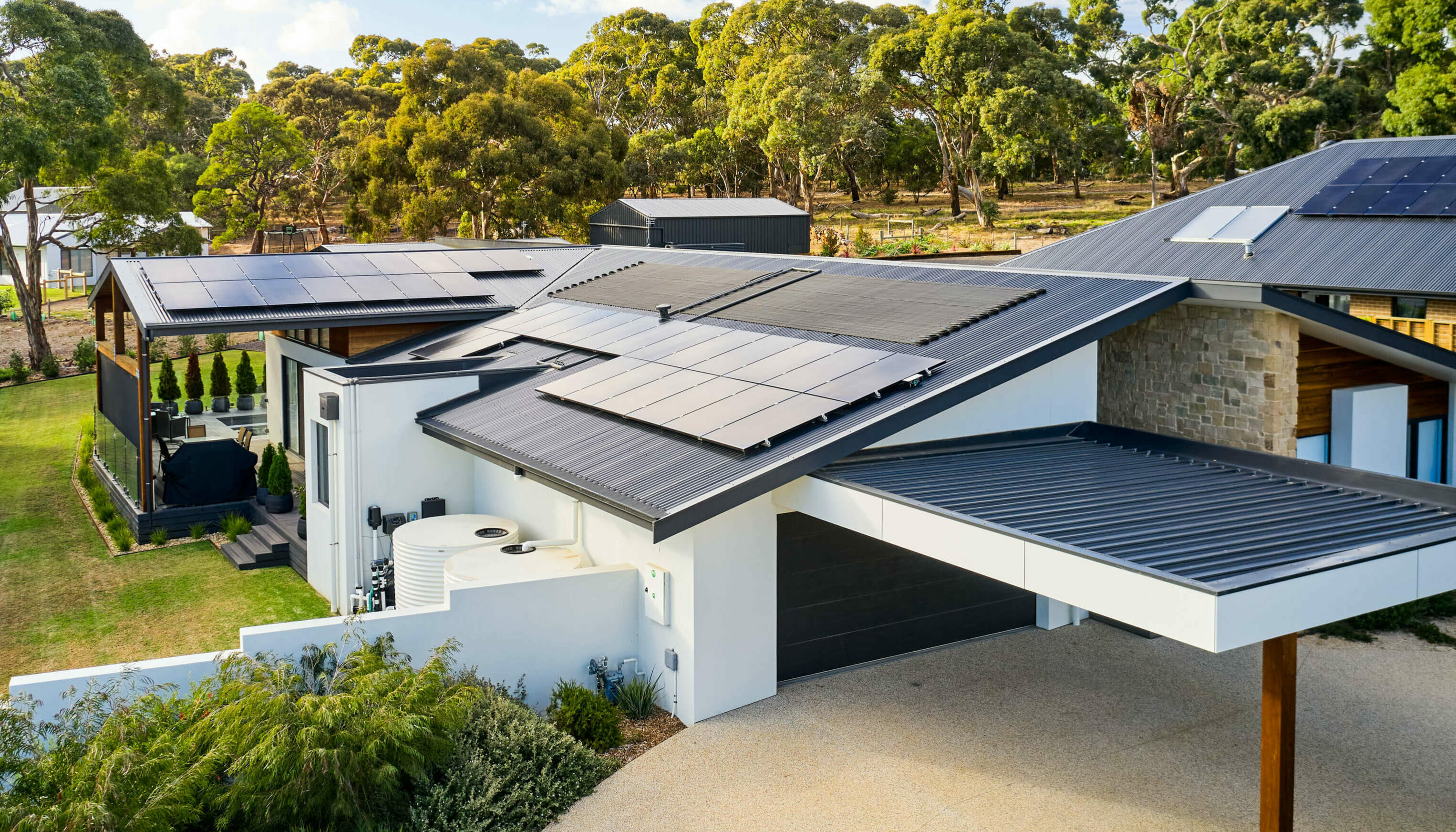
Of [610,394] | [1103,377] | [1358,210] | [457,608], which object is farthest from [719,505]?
[1358,210]

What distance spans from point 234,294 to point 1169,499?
17256mm

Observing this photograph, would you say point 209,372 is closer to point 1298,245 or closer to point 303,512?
point 303,512

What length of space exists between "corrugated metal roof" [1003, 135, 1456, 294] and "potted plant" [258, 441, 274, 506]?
13779 millimetres

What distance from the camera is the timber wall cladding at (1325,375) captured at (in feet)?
51.0

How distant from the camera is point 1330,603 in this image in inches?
340

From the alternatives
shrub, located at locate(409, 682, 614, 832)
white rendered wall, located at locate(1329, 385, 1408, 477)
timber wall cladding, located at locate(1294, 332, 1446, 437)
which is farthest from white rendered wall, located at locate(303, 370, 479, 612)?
white rendered wall, located at locate(1329, 385, 1408, 477)

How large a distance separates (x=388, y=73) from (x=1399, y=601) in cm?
8199

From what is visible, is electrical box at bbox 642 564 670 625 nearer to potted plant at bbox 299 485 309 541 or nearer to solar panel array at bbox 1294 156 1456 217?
potted plant at bbox 299 485 309 541

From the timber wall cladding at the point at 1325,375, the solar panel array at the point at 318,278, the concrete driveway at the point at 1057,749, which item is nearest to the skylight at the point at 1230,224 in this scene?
the timber wall cladding at the point at 1325,375

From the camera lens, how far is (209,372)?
38.6m

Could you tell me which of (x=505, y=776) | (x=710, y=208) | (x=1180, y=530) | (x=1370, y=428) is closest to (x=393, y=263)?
(x=710, y=208)

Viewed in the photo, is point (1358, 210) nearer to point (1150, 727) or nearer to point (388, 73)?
point (1150, 727)

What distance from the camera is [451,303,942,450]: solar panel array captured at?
1294 centimetres

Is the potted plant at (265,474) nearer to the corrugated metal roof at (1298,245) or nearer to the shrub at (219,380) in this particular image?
the shrub at (219,380)
